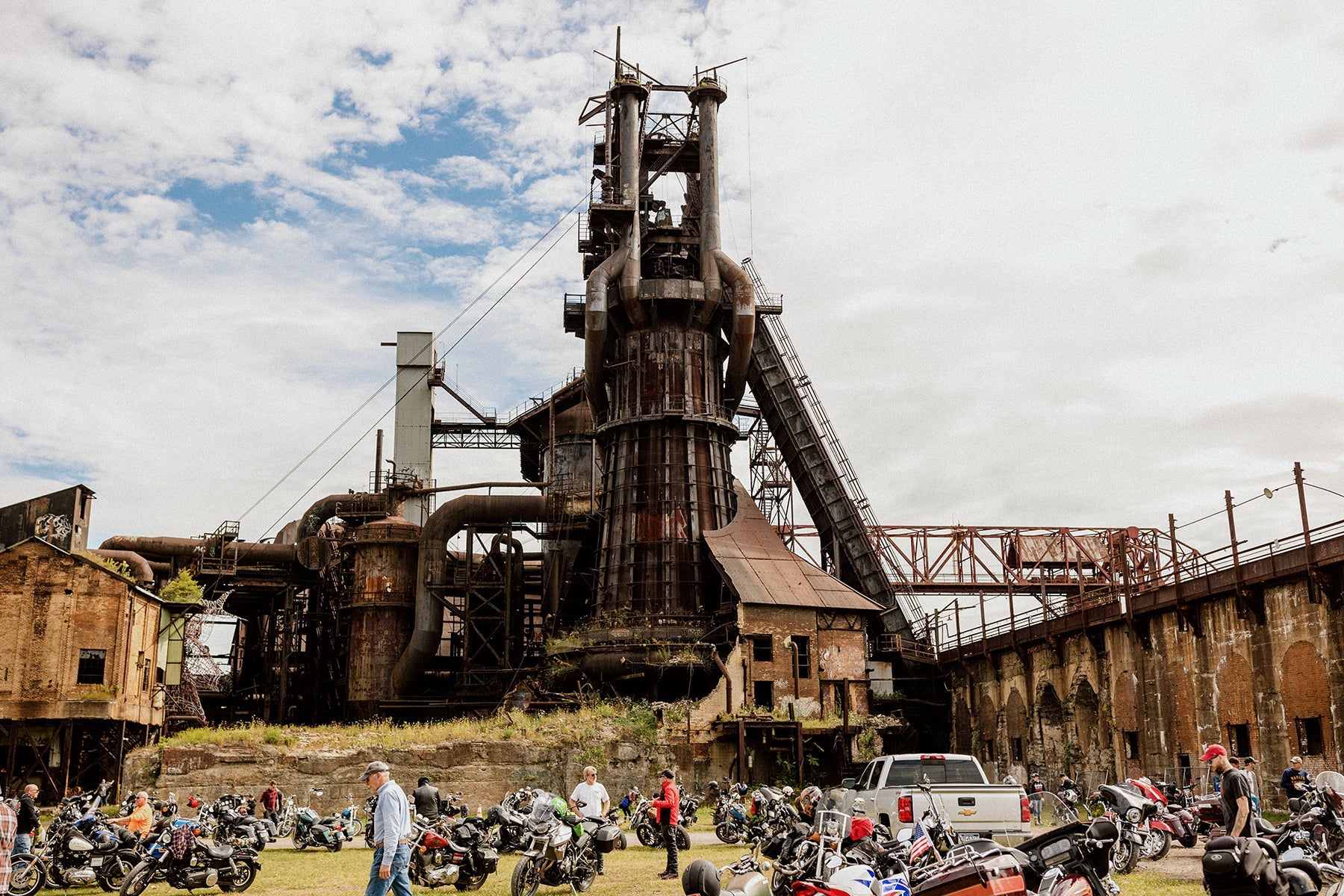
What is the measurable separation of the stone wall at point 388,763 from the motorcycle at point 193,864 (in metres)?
14.9

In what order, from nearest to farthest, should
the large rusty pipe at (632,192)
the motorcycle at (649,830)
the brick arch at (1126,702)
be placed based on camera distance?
the motorcycle at (649,830)
the brick arch at (1126,702)
the large rusty pipe at (632,192)

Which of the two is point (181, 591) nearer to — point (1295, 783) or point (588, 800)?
point (588, 800)

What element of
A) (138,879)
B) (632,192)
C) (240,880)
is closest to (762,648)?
(632,192)

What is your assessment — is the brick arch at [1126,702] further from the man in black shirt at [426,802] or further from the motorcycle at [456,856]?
the motorcycle at [456,856]

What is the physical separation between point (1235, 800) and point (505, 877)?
10.2 metres

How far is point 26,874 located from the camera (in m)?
16.1

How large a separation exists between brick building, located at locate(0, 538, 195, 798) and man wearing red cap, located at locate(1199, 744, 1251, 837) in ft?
108

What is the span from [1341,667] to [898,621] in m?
24.9

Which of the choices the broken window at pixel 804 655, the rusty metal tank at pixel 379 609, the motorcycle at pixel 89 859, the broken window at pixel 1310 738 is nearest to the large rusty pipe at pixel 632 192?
the broken window at pixel 804 655

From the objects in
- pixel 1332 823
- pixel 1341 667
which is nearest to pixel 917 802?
pixel 1332 823

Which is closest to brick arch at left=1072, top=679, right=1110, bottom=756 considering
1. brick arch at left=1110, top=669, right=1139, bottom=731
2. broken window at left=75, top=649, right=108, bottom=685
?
brick arch at left=1110, top=669, right=1139, bottom=731

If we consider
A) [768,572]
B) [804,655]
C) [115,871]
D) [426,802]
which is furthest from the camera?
[768,572]

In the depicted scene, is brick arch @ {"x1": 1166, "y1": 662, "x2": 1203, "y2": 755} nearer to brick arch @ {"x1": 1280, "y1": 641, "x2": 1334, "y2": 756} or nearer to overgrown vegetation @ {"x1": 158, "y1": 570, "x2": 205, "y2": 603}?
brick arch @ {"x1": 1280, "y1": 641, "x2": 1334, "y2": 756}

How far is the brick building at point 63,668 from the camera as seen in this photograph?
35312 mm
